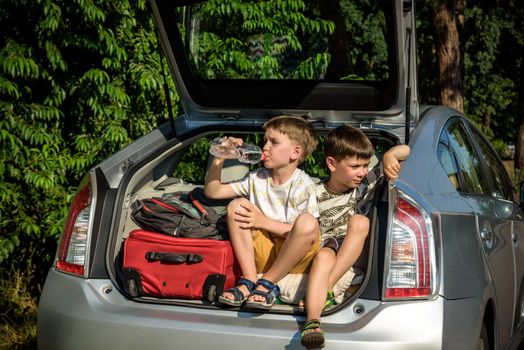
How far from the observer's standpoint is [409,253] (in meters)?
3.25

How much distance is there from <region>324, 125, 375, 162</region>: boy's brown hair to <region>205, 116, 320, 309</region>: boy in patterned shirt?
0.37ft

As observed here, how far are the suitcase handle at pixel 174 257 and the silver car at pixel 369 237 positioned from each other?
18 cm

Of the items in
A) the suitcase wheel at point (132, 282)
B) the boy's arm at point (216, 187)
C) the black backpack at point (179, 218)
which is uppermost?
the boy's arm at point (216, 187)

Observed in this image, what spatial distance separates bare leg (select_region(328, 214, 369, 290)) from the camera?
3475mm

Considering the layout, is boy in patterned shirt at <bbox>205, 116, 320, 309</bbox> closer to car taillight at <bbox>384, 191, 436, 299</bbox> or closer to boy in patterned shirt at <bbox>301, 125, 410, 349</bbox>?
boy in patterned shirt at <bbox>301, 125, 410, 349</bbox>

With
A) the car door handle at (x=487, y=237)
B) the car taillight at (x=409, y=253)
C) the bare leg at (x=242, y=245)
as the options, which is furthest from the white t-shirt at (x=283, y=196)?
the car door handle at (x=487, y=237)

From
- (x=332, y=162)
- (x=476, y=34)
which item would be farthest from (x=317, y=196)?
(x=476, y=34)

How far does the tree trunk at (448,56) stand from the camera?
1249 centimetres

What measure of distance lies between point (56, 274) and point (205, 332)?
2.84ft

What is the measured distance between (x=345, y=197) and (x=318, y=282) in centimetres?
73

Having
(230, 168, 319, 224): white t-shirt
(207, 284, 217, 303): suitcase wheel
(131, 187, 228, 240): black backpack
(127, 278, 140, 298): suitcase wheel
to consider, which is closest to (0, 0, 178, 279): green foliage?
(131, 187, 228, 240): black backpack

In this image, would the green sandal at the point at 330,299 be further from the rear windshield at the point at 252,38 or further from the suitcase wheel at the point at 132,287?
the rear windshield at the point at 252,38

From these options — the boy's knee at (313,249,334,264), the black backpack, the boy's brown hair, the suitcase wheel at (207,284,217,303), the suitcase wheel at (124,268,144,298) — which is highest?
the boy's brown hair

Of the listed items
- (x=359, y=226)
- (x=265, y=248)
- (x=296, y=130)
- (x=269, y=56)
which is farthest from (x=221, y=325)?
(x=269, y=56)
